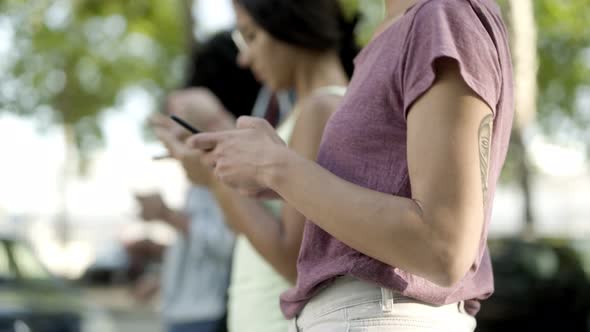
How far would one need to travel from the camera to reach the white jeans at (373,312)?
4.73ft

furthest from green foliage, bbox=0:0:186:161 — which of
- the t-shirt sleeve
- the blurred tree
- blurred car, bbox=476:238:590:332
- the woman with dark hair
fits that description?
the t-shirt sleeve

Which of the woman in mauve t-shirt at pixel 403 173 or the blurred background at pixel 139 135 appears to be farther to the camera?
the blurred background at pixel 139 135

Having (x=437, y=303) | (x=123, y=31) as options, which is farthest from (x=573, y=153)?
(x=437, y=303)

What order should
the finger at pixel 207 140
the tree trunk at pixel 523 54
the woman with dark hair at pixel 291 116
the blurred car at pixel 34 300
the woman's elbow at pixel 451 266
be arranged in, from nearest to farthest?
the woman's elbow at pixel 451 266 < the finger at pixel 207 140 < the woman with dark hair at pixel 291 116 < the blurred car at pixel 34 300 < the tree trunk at pixel 523 54

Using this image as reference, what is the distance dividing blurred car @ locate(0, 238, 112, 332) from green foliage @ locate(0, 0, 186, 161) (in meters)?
8.41

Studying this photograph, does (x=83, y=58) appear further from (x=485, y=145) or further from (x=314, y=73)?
(x=485, y=145)

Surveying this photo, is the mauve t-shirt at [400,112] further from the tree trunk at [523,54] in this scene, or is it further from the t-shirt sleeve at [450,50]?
the tree trunk at [523,54]

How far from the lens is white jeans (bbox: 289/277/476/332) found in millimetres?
1442

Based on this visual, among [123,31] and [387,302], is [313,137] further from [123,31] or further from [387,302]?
[123,31]

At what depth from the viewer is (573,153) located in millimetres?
19234

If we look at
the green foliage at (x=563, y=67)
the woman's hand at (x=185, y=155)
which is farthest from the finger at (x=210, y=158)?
the green foliage at (x=563, y=67)

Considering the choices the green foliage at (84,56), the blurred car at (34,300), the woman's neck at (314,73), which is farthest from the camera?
the green foliage at (84,56)

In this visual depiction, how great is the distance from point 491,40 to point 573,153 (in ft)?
61.6

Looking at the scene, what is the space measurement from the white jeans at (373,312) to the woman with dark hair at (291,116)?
18.6 inches
